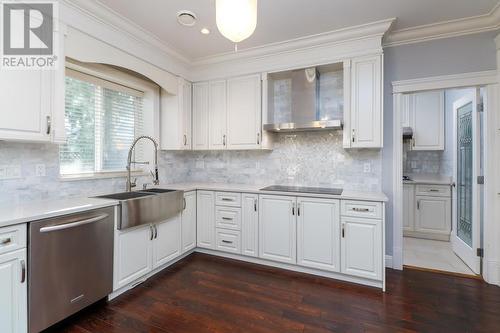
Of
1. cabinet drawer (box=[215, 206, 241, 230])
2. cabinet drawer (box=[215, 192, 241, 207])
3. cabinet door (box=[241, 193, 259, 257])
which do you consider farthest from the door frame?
cabinet drawer (box=[215, 206, 241, 230])

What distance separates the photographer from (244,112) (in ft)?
10.9

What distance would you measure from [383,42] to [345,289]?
9.02 ft

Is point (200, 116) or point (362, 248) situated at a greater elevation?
point (200, 116)

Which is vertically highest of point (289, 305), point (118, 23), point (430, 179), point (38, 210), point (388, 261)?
point (118, 23)

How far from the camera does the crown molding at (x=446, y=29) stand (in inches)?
96.4

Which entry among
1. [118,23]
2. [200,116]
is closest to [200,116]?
[200,116]

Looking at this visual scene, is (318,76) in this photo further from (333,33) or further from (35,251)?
(35,251)

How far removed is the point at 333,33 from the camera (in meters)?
2.74

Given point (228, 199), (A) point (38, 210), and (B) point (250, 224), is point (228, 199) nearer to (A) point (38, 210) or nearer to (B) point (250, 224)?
(B) point (250, 224)

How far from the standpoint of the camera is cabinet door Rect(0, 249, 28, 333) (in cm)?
146

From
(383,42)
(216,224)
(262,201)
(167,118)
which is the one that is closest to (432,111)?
(383,42)

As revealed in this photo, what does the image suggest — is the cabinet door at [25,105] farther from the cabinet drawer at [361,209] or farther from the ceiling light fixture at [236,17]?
the cabinet drawer at [361,209]

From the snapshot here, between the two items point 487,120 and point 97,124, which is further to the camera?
point 97,124

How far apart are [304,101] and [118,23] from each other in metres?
2.16
